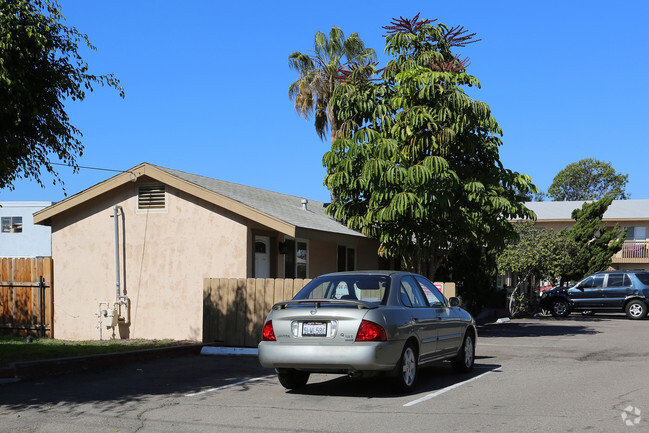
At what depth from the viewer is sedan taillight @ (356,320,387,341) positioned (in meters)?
8.95

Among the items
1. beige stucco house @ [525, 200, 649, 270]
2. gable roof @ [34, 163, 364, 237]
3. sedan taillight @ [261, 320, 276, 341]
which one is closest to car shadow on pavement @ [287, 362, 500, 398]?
sedan taillight @ [261, 320, 276, 341]

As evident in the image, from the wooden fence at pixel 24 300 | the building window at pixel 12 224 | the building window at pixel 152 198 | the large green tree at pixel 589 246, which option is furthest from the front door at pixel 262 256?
the building window at pixel 12 224

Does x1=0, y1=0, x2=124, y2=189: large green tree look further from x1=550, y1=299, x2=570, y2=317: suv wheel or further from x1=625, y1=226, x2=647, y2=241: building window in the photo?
x1=625, y1=226, x2=647, y2=241: building window

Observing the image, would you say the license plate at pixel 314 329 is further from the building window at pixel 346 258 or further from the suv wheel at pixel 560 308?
the suv wheel at pixel 560 308

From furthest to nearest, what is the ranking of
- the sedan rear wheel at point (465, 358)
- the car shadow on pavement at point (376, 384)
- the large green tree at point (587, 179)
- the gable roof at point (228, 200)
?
the large green tree at point (587, 179)
the gable roof at point (228, 200)
the sedan rear wheel at point (465, 358)
the car shadow on pavement at point (376, 384)

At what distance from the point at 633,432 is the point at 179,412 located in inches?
187

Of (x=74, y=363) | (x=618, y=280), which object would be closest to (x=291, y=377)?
(x=74, y=363)

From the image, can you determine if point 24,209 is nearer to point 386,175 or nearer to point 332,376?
point 386,175

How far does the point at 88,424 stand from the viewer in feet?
25.8

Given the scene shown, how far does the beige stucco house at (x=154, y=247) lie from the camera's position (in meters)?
17.5

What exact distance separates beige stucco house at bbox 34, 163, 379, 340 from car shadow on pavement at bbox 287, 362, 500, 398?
5.94 metres

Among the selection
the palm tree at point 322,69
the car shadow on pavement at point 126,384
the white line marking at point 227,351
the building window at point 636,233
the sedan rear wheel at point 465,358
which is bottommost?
the white line marking at point 227,351

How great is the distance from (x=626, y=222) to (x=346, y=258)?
90.4ft

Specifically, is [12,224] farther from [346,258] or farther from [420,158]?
[420,158]
